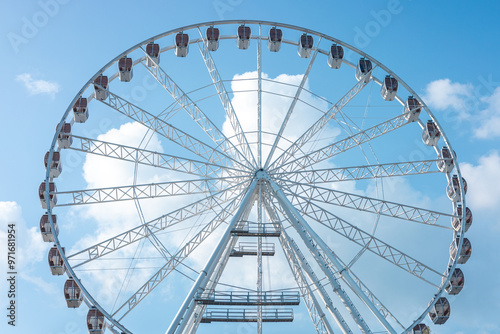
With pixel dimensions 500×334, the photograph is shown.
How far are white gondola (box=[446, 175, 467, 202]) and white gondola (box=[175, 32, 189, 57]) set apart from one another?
1471cm

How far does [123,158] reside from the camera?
32562 millimetres

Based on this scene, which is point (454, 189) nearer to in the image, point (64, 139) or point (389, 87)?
point (389, 87)

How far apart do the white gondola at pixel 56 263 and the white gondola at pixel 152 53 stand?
35.5 feet

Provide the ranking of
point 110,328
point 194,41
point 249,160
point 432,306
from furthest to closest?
point 194,41, point 249,160, point 432,306, point 110,328

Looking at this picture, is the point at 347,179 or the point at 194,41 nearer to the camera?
the point at 347,179

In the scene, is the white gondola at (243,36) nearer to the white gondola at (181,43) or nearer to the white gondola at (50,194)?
the white gondola at (181,43)

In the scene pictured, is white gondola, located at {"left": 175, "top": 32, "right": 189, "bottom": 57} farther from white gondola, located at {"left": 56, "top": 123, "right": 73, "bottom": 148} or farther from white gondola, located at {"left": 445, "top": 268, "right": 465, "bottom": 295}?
white gondola, located at {"left": 445, "top": 268, "right": 465, "bottom": 295}

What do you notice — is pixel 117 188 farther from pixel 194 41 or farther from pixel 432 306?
pixel 432 306

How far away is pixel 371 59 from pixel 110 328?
18.3 metres

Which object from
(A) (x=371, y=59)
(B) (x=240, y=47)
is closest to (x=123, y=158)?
(B) (x=240, y=47)

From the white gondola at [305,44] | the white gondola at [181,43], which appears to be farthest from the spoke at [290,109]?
the white gondola at [181,43]

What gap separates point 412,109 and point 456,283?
344 inches

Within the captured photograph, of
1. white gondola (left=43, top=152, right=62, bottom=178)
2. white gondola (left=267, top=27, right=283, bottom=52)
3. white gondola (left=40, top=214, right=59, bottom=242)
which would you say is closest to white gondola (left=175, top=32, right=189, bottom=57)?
white gondola (left=267, top=27, right=283, bottom=52)

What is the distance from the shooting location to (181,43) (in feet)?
123
